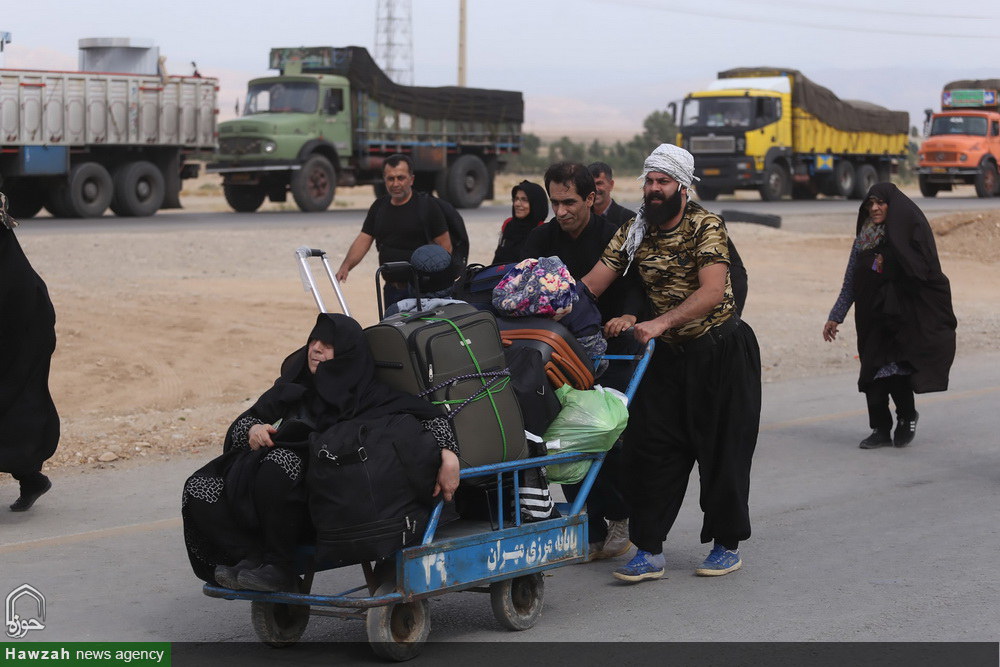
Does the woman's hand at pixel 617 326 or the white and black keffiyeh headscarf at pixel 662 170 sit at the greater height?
the white and black keffiyeh headscarf at pixel 662 170

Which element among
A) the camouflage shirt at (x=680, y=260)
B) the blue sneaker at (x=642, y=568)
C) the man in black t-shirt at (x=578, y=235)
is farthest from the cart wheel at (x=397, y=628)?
the camouflage shirt at (x=680, y=260)

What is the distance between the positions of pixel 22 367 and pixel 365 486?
332cm

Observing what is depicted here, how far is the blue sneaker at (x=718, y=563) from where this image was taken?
641 cm

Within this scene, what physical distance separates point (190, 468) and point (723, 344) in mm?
4006

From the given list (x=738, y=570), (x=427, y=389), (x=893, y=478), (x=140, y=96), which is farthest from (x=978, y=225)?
(x=427, y=389)

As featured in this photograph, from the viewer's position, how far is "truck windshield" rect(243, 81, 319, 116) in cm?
3186

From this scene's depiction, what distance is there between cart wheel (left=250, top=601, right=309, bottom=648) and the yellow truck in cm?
3404

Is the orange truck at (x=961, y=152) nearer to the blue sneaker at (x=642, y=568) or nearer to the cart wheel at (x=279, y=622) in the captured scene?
the blue sneaker at (x=642, y=568)

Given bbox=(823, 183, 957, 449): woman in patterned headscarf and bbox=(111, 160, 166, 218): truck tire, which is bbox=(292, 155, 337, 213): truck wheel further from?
bbox=(823, 183, 957, 449): woman in patterned headscarf

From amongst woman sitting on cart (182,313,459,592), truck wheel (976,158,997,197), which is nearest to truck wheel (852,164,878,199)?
truck wheel (976,158,997,197)

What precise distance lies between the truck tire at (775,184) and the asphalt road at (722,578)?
30.9 meters

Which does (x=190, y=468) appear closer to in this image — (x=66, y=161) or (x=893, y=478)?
(x=893, y=478)

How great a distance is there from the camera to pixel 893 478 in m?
8.61

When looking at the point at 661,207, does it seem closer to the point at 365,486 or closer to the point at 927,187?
the point at 365,486
